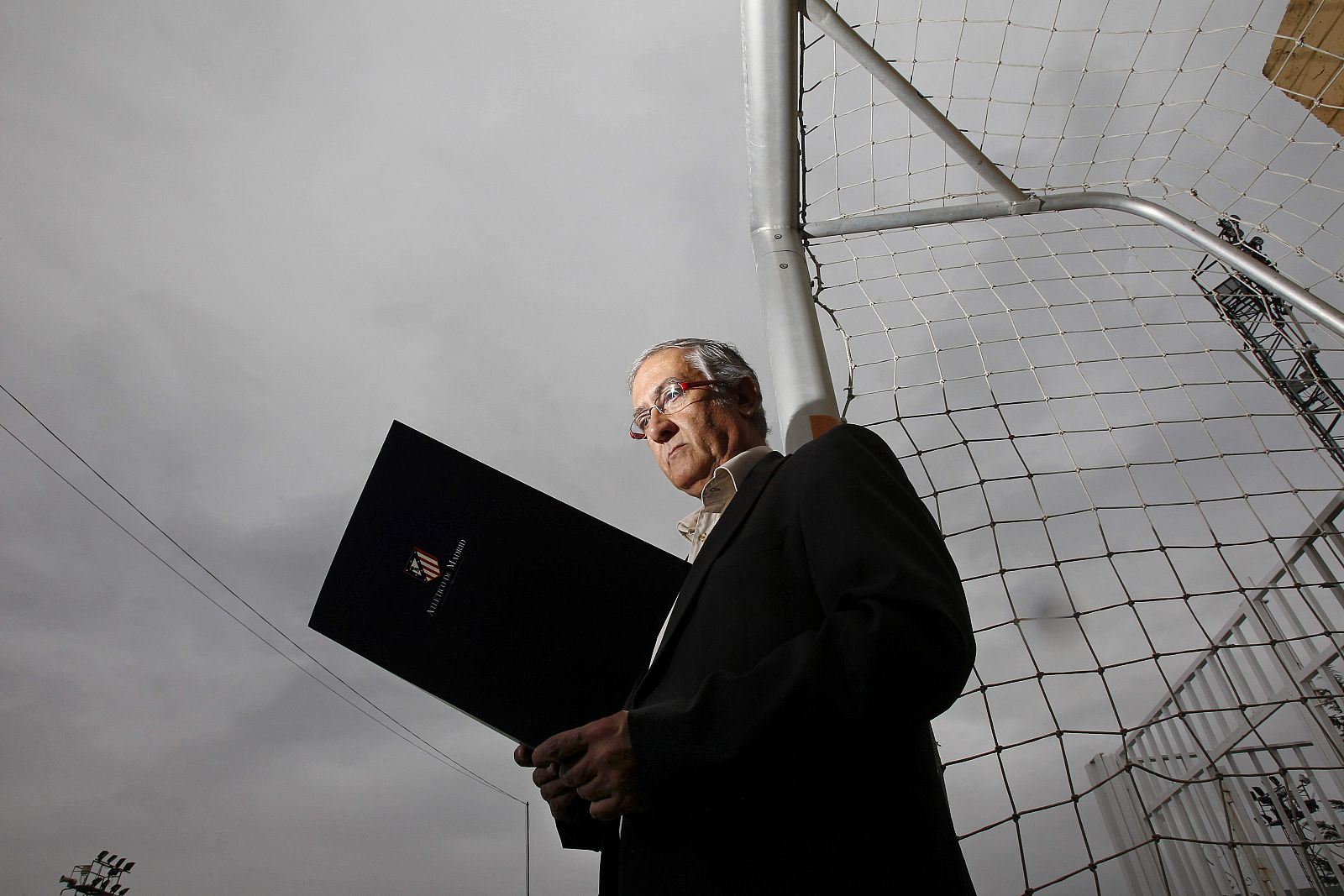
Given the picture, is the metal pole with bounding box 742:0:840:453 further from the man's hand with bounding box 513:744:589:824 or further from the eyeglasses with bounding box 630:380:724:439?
the man's hand with bounding box 513:744:589:824

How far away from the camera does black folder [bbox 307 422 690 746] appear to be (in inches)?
35.9

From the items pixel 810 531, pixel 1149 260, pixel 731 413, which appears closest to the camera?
pixel 810 531

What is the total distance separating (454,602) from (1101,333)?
2.58m

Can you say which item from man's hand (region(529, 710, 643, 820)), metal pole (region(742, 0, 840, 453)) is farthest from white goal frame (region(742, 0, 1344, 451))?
man's hand (region(529, 710, 643, 820))

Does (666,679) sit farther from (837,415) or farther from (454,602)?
(837,415)

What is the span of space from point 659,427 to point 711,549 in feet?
2.11

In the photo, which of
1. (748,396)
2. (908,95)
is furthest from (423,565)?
(908,95)

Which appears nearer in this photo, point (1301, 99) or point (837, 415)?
point (837, 415)

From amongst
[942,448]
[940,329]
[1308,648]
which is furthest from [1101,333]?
[1308,648]

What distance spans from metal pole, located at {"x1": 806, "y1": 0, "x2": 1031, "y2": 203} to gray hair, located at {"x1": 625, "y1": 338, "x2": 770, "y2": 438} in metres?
1.13

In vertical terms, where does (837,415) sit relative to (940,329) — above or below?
below

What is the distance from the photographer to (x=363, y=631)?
0.91m

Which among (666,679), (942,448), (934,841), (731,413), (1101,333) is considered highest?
(1101,333)

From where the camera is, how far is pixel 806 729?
0.68 meters
